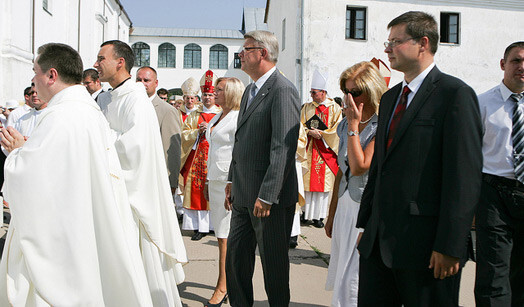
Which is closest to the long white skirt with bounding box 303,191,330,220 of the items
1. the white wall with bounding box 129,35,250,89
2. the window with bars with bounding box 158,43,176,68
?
the white wall with bounding box 129,35,250,89

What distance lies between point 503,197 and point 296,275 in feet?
7.30

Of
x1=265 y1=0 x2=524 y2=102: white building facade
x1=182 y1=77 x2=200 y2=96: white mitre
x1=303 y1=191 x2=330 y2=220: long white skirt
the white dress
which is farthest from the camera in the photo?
x1=265 y1=0 x2=524 y2=102: white building facade

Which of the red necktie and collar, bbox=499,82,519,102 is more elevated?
collar, bbox=499,82,519,102

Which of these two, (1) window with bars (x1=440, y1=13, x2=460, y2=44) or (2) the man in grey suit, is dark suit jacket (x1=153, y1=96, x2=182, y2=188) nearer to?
(2) the man in grey suit

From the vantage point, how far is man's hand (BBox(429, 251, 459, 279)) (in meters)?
2.09

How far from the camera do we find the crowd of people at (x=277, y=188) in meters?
2.18

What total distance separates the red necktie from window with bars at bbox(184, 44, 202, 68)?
39633 mm

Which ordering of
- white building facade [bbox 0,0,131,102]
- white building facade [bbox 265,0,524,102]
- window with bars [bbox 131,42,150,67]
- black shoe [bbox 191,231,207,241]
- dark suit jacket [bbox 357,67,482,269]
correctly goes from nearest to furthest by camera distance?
Answer: 1. dark suit jacket [bbox 357,67,482,269]
2. black shoe [bbox 191,231,207,241]
3. white building facade [bbox 0,0,131,102]
4. white building facade [bbox 265,0,524,102]
5. window with bars [bbox 131,42,150,67]

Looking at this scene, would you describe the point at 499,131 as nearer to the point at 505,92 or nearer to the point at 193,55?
the point at 505,92

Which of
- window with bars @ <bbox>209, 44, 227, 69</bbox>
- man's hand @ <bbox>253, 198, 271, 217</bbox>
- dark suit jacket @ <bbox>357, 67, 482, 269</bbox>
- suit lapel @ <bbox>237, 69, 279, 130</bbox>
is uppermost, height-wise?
window with bars @ <bbox>209, 44, 227, 69</bbox>

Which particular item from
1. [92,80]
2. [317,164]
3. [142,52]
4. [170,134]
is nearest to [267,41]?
[170,134]

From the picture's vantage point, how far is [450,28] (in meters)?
20.7

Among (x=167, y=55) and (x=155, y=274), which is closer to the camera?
(x=155, y=274)

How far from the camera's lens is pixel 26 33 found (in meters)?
15.5
